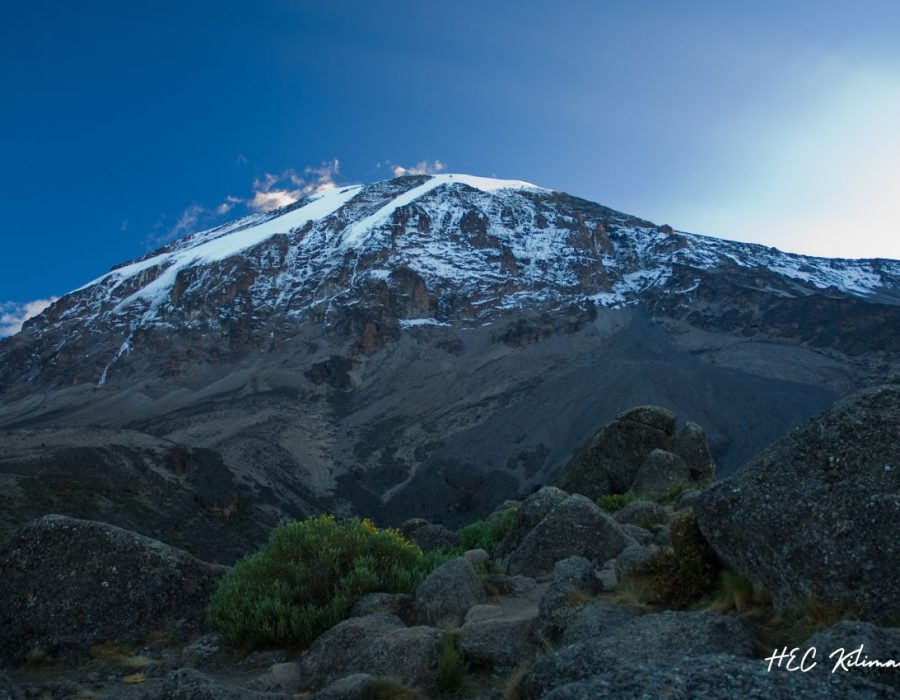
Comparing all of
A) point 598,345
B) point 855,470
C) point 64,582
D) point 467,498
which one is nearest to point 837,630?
point 855,470

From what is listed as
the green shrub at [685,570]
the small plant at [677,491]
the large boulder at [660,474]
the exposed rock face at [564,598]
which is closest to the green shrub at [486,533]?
the small plant at [677,491]

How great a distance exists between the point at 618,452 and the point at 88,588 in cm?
1641

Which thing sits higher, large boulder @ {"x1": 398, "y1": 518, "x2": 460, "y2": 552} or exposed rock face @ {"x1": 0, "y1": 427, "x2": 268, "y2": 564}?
exposed rock face @ {"x1": 0, "y1": 427, "x2": 268, "y2": 564}

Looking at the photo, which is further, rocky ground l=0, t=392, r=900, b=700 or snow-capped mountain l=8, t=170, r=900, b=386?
snow-capped mountain l=8, t=170, r=900, b=386

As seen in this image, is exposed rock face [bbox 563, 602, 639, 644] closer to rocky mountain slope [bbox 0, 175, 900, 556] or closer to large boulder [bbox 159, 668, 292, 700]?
large boulder [bbox 159, 668, 292, 700]

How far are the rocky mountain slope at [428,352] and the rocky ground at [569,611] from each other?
32351 mm

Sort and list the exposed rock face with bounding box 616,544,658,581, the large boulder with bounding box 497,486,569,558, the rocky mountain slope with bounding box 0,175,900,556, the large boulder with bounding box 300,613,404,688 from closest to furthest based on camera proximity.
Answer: the large boulder with bounding box 300,613,404,688 < the exposed rock face with bounding box 616,544,658,581 < the large boulder with bounding box 497,486,569,558 < the rocky mountain slope with bounding box 0,175,900,556

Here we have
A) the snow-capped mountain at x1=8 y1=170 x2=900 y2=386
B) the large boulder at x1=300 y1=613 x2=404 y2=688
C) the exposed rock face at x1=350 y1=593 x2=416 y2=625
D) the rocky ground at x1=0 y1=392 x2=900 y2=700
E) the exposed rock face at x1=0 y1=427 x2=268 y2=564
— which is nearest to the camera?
the rocky ground at x1=0 y1=392 x2=900 y2=700

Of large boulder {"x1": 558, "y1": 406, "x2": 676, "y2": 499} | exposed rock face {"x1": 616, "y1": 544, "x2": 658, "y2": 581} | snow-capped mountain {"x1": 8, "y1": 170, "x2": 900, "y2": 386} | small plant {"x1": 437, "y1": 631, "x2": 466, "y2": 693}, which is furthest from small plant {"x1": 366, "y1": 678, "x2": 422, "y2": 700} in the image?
snow-capped mountain {"x1": 8, "y1": 170, "x2": 900, "y2": 386}

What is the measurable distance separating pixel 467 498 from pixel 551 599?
6423 cm

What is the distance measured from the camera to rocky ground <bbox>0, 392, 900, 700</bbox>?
4055mm

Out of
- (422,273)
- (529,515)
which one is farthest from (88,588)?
(422,273)

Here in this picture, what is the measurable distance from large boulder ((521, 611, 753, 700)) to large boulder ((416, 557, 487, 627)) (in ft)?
8.97

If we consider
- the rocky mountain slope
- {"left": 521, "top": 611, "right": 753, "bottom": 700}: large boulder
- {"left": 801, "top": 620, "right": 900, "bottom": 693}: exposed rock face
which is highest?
the rocky mountain slope
